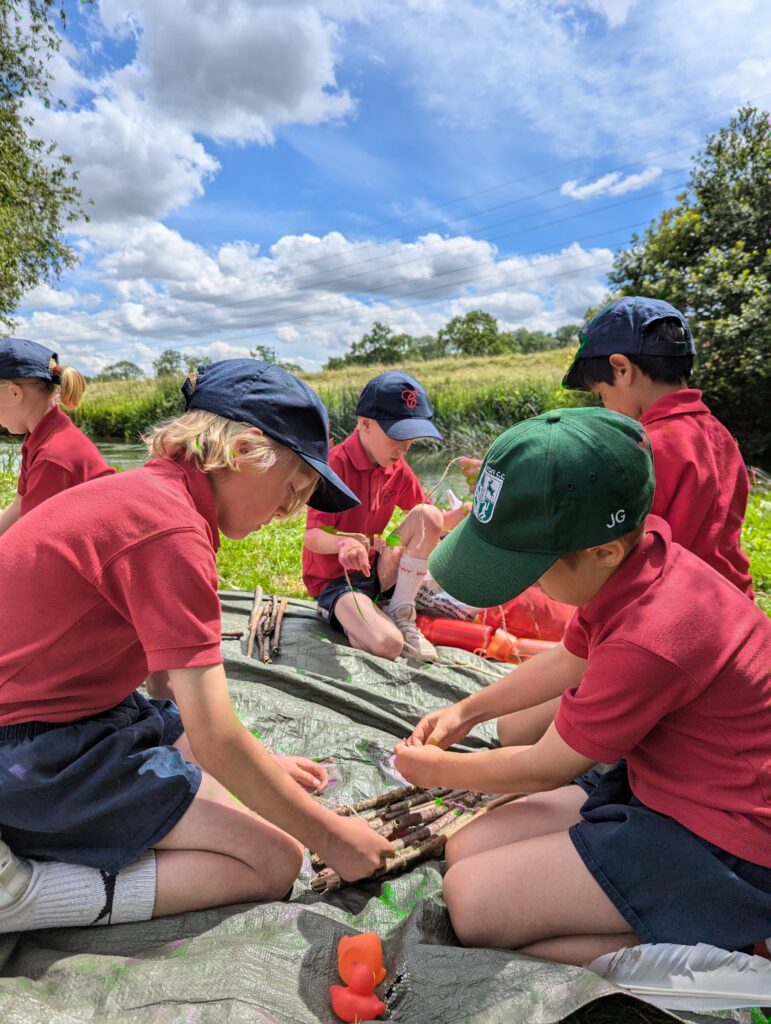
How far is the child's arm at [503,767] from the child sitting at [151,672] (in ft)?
0.68

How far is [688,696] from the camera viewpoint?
50.7 inches

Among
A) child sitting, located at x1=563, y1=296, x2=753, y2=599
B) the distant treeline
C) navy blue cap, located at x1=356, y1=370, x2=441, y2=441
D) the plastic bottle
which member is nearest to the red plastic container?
the plastic bottle

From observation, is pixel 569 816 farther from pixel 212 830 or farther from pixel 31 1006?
pixel 31 1006

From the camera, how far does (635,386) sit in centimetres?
244

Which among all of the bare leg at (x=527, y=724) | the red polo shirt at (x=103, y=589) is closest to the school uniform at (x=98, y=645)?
the red polo shirt at (x=103, y=589)

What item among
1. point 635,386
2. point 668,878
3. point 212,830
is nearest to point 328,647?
point 212,830

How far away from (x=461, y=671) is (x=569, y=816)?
1270mm

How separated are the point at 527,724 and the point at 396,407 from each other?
5.67 feet

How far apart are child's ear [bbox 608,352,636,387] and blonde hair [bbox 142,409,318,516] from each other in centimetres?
142

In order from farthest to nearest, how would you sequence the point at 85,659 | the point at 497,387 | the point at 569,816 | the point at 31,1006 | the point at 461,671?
the point at 497,387
the point at 461,671
the point at 569,816
the point at 85,659
the point at 31,1006

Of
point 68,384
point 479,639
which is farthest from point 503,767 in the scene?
point 68,384

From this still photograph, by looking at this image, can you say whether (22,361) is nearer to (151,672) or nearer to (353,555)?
(353,555)

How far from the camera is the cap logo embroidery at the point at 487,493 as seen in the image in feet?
4.46

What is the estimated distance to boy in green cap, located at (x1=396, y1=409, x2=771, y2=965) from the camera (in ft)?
4.24
